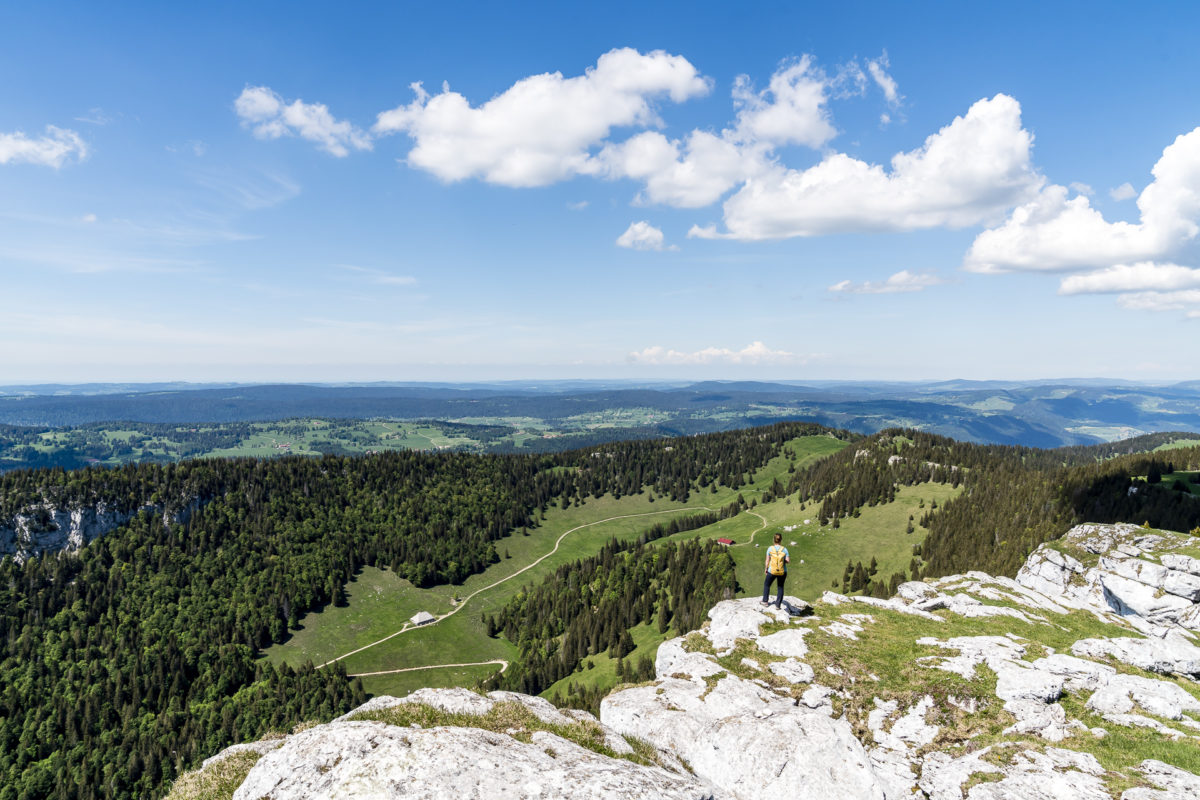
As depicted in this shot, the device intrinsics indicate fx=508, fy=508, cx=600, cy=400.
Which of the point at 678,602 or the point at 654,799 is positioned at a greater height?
the point at 654,799

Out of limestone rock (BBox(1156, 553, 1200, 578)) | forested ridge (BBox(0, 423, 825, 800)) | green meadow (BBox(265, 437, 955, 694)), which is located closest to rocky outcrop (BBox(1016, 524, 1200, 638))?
limestone rock (BBox(1156, 553, 1200, 578))

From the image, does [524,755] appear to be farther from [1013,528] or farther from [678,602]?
[1013,528]

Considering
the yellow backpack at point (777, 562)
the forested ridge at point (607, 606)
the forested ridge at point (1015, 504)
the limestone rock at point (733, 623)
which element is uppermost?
the yellow backpack at point (777, 562)

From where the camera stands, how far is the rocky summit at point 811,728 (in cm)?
1770

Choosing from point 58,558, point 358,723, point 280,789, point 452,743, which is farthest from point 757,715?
point 58,558

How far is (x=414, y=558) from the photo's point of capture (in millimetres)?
190875

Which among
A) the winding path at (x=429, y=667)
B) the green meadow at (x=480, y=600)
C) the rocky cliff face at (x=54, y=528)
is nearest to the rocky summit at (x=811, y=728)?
the green meadow at (x=480, y=600)

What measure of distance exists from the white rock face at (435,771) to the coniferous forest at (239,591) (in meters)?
84.9

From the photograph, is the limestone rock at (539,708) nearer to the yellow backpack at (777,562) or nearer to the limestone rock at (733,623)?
the limestone rock at (733,623)

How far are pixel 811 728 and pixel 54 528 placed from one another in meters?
250

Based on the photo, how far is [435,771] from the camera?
16844 millimetres

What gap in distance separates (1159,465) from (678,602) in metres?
114

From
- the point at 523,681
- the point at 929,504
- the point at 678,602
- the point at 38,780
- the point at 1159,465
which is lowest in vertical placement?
the point at 38,780

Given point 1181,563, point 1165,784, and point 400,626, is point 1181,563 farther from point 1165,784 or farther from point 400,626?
point 400,626
